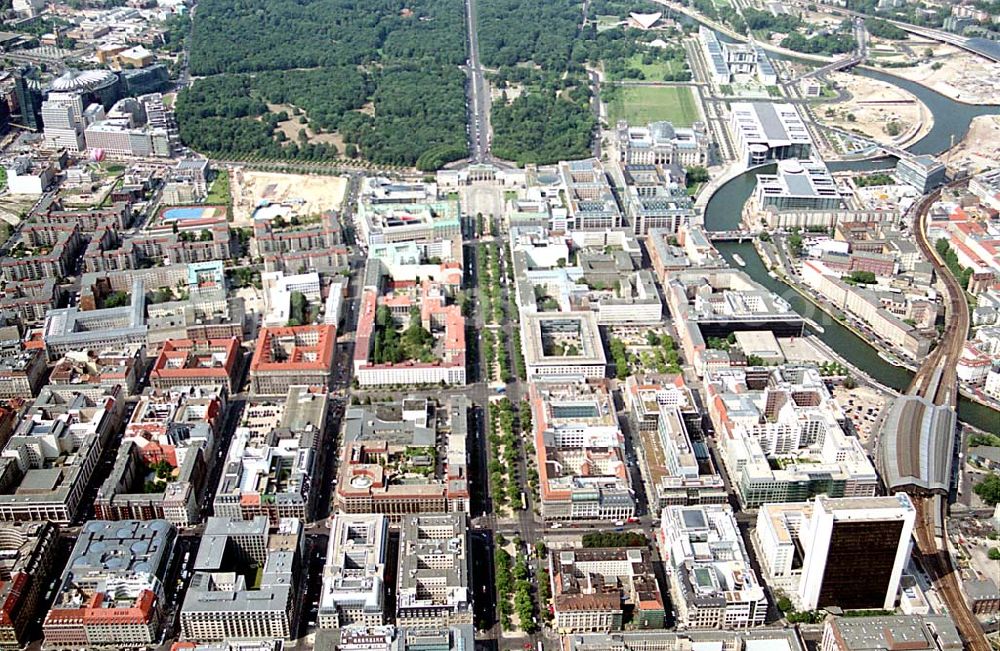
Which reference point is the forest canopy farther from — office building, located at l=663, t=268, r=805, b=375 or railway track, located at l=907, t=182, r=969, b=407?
railway track, located at l=907, t=182, r=969, b=407

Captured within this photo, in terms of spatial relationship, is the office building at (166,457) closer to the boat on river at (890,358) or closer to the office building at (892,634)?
the office building at (892,634)

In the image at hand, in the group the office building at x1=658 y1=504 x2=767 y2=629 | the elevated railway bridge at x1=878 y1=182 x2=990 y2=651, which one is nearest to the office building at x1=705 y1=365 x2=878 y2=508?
the elevated railway bridge at x1=878 y1=182 x2=990 y2=651

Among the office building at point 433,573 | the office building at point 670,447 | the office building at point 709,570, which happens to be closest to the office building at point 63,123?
the office building at point 670,447

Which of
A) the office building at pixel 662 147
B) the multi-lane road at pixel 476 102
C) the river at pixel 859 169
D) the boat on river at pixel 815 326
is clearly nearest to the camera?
the river at pixel 859 169

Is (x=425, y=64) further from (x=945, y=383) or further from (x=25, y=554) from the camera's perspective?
(x=25, y=554)

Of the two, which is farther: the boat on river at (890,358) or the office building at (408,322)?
the boat on river at (890,358)

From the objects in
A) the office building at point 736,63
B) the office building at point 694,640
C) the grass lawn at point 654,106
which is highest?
the office building at point 736,63

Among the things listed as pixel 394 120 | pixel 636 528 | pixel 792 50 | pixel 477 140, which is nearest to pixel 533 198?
pixel 477 140
